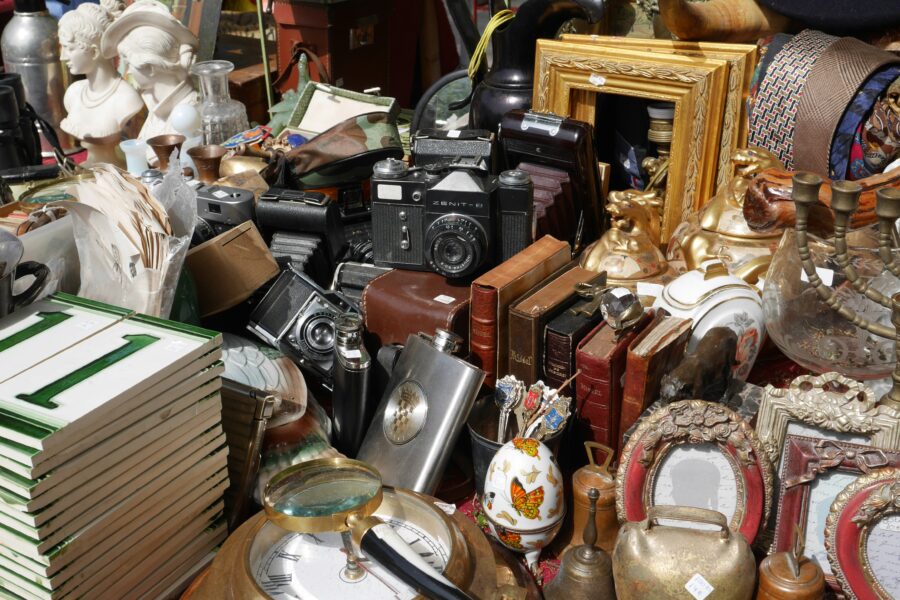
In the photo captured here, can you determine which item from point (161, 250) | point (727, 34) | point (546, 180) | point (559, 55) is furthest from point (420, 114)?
point (161, 250)

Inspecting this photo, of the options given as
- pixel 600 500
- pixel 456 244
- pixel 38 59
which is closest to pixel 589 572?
pixel 600 500

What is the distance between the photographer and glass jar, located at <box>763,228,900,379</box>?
5.58 ft

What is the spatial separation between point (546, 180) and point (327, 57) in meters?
2.07

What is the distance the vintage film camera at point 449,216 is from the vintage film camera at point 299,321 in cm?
23

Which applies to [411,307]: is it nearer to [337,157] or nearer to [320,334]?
[320,334]

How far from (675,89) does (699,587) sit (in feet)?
5.10

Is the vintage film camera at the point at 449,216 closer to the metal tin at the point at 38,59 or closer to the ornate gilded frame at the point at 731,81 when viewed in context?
the ornate gilded frame at the point at 731,81

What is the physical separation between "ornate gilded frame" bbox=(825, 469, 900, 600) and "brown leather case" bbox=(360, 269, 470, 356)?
0.92 metres

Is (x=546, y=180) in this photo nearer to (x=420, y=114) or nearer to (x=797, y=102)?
(x=797, y=102)

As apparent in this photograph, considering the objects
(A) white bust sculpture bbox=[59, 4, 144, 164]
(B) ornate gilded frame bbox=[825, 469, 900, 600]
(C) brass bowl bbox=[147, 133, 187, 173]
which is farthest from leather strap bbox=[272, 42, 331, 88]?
(B) ornate gilded frame bbox=[825, 469, 900, 600]

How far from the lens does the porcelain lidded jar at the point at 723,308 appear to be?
1.90 metres

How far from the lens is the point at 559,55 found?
2.71m

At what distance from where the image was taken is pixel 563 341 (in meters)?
1.89

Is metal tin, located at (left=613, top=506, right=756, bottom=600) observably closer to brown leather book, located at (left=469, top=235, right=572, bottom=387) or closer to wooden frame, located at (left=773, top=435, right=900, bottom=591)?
wooden frame, located at (left=773, top=435, right=900, bottom=591)
